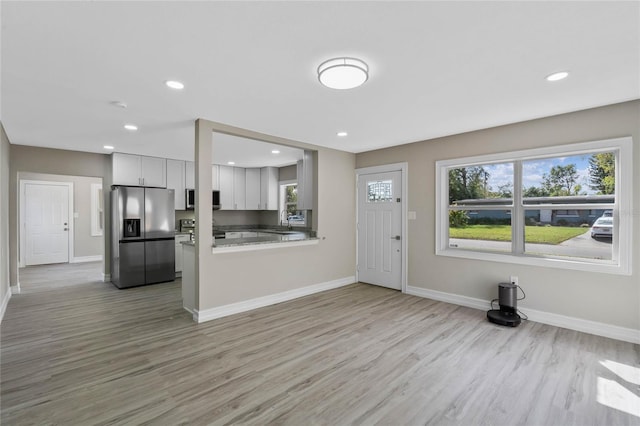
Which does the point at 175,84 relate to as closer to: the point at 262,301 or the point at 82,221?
the point at 262,301

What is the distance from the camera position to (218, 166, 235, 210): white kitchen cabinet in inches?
274

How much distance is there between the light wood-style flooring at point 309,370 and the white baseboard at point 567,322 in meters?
0.12

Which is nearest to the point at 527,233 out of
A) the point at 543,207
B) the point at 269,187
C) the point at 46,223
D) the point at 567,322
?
the point at 543,207

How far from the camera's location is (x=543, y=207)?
12.0ft

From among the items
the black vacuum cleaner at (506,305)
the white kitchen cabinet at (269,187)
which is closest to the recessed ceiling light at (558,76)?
the black vacuum cleaner at (506,305)

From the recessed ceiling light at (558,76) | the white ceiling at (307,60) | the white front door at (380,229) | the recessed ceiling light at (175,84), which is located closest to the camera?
the white ceiling at (307,60)

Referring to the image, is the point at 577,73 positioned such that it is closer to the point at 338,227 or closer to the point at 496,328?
the point at 496,328

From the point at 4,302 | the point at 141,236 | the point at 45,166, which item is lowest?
the point at 4,302

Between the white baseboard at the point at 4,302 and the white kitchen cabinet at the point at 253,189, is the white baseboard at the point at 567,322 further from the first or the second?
the white baseboard at the point at 4,302

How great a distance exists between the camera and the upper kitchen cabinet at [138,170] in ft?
17.8

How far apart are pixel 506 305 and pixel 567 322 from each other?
62cm

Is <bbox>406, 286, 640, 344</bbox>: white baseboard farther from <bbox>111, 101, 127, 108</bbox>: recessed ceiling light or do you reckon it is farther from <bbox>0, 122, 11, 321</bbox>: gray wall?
<bbox>0, 122, 11, 321</bbox>: gray wall

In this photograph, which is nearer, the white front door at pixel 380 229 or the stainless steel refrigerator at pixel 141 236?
the white front door at pixel 380 229

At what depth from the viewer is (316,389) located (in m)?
2.26
